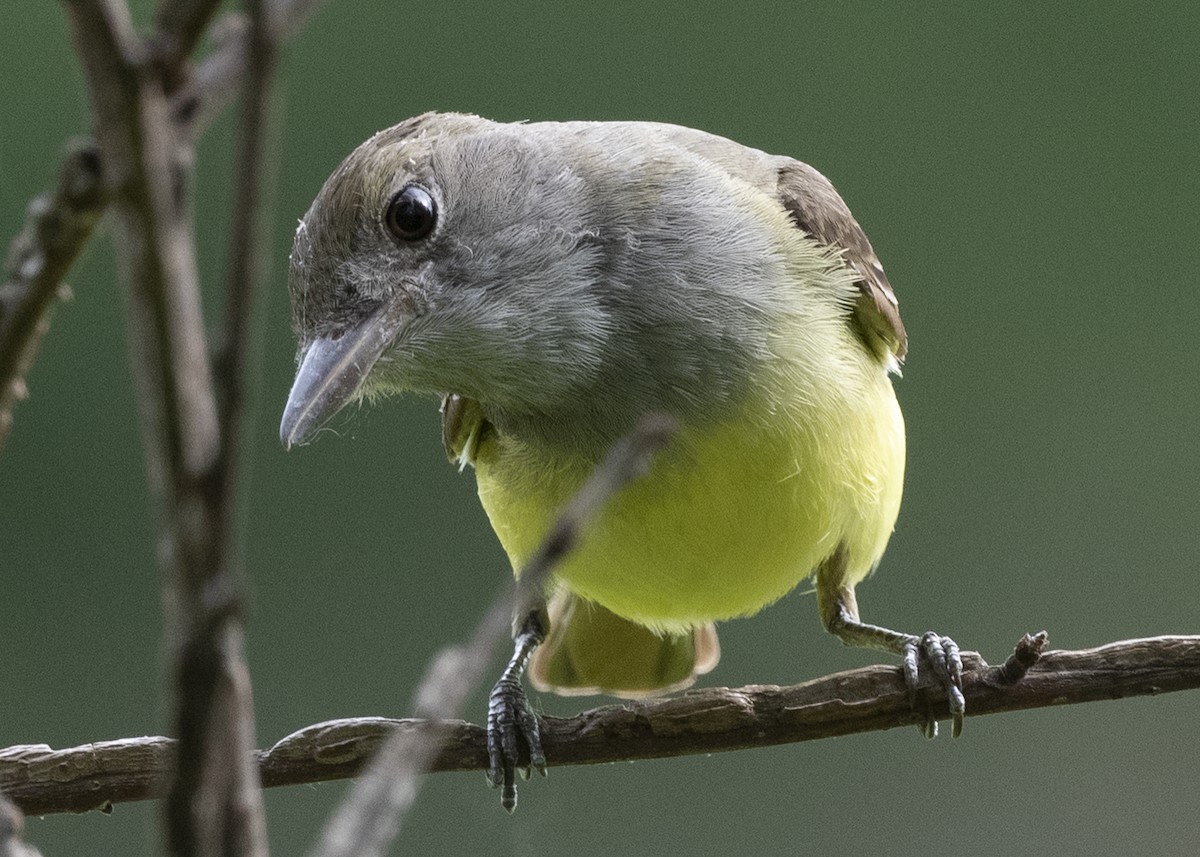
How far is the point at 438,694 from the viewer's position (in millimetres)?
772

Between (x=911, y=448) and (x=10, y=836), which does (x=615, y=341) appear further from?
(x=911, y=448)

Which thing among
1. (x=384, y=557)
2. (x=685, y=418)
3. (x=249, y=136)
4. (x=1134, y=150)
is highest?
(x=249, y=136)

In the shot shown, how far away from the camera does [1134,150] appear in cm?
580

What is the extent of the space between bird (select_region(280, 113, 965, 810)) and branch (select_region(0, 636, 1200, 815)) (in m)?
0.13

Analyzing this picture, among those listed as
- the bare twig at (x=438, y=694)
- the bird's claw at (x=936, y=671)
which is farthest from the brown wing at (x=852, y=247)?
the bare twig at (x=438, y=694)

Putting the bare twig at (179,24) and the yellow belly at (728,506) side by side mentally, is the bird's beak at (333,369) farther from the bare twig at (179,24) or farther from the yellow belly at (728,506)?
the bare twig at (179,24)

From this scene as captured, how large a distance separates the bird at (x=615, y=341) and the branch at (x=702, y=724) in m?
0.13

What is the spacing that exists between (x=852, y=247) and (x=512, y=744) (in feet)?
3.91

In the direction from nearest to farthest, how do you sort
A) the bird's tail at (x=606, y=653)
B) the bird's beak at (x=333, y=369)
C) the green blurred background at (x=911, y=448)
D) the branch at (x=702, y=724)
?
the branch at (x=702, y=724) → the bird's beak at (x=333, y=369) → the bird's tail at (x=606, y=653) → the green blurred background at (x=911, y=448)

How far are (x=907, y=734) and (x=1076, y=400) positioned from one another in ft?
4.57

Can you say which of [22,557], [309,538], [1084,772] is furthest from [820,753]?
[22,557]

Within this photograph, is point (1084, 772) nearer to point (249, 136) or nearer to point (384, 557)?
point (384, 557)

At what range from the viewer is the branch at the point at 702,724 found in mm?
2105

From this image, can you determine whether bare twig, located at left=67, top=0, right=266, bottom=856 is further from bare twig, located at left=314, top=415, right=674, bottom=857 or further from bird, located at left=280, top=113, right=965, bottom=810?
bird, located at left=280, top=113, right=965, bottom=810
